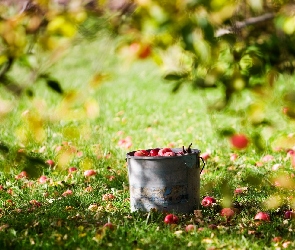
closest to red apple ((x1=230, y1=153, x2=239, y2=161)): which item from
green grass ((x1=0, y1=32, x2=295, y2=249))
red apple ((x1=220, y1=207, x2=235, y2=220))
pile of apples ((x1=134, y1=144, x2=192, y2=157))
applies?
green grass ((x1=0, y1=32, x2=295, y2=249))

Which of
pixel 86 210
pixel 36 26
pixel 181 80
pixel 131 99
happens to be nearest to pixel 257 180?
pixel 181 80

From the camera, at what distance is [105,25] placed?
2.88 m

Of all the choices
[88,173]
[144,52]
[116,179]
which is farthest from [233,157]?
[144,52]

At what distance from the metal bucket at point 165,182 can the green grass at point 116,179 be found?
0.09m

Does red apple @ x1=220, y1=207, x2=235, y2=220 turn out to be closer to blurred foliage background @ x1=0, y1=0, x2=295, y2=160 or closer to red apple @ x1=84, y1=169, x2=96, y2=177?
blurred foliage background @ x1=0, y1=0, x2=295, y2=160

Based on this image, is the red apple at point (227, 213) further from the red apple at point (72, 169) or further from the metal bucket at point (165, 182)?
the red apple at point (72, 169)

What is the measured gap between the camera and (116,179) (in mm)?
4906

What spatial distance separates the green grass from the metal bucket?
0.28 ft

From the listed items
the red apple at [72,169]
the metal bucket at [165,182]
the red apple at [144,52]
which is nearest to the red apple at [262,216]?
the metal bucket at [165,182]

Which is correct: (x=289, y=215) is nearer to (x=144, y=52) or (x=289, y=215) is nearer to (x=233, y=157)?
(x=144, y=52)

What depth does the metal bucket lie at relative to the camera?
377 cm

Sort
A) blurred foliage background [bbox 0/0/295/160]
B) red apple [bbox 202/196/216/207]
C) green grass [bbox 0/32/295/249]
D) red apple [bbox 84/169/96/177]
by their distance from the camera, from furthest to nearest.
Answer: red apple [bbox 84/169/96/177]
red apple [bbox 202/196/216/207]
green grass [bbox 0/32/295/249]
blurred foliage background [bbox 0/0/295/160]

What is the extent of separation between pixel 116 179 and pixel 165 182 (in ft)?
3.86

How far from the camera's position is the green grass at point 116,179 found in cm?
290
